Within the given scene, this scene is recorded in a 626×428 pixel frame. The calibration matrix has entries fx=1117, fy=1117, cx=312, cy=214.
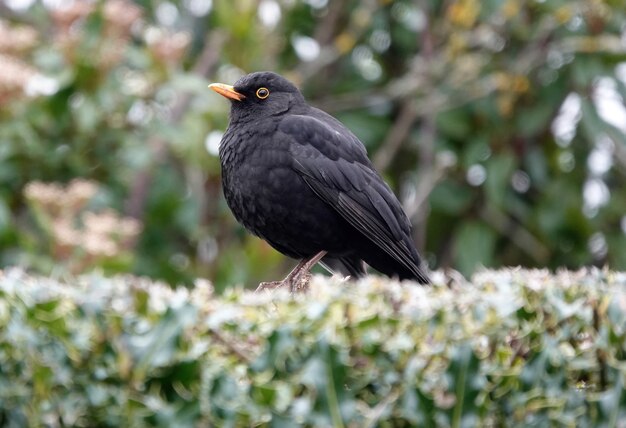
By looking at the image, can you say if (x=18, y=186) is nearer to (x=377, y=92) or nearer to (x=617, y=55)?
(x=377, y=92)

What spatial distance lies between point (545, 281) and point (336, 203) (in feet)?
6.55

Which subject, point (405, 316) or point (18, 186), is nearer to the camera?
point (405, 316)

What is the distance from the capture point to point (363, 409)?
2910 mm

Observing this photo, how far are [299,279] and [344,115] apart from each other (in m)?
3.61

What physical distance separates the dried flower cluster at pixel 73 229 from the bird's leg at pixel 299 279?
131 cm

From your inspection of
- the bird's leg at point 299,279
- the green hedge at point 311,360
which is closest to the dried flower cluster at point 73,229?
the bird's leg at point 299,279

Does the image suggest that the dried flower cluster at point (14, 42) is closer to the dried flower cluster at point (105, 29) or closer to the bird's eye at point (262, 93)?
the dried flower cluster at point (105, 29)

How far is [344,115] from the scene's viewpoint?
8391 millimetres

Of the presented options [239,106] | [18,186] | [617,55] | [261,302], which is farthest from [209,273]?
[261,302]

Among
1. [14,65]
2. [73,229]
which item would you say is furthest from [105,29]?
[73,229]

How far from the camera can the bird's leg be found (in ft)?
15.9

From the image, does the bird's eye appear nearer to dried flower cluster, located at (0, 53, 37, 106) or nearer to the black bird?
the black bird

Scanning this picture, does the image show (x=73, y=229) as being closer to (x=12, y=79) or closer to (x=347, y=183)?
(x=12, y=79)

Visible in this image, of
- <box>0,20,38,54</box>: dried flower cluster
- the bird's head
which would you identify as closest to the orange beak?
the bird's head
